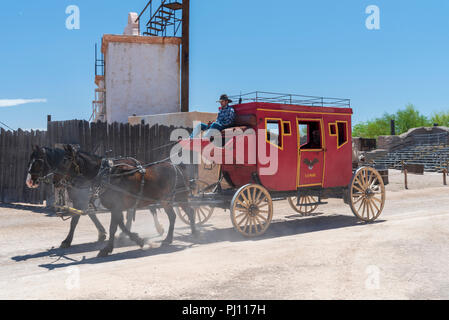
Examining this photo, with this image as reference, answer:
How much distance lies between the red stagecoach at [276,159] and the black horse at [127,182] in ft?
2.20

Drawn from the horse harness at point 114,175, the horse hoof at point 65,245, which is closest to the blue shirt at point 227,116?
the horse harness at point 114,175

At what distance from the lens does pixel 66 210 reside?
298 inches

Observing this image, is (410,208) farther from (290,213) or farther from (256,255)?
(256,255)

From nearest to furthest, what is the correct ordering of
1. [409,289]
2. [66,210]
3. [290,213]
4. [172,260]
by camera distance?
[409,289], [172,260], [66,210], [290,213]

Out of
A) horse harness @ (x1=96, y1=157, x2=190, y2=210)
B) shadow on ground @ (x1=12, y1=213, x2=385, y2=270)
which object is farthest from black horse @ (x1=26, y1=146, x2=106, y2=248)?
shadow on ground @ (x1=12, y1=213, x2=385, y2=270)

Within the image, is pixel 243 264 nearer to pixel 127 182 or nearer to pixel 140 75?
pixel 127 182

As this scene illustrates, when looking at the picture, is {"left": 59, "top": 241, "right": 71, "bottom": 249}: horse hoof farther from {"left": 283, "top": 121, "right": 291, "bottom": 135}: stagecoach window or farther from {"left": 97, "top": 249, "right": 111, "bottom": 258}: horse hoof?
{"left": 283, "top": 121, "right": 291, "bottom": 135}: stagecoach window

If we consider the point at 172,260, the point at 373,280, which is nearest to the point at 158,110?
the point at 172,260

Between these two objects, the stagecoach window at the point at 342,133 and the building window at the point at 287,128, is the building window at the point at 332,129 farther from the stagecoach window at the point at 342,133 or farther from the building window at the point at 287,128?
the building window at the point at 287,128

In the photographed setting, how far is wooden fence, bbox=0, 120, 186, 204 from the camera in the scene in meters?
13.0

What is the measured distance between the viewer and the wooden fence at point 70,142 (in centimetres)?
1302

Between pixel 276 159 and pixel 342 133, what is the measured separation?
7.79 ft
